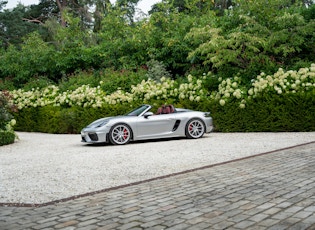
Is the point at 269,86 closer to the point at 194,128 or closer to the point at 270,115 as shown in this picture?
the point at 270,115

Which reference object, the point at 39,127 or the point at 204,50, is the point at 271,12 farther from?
the point at 39,127

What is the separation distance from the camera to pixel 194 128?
450 inches

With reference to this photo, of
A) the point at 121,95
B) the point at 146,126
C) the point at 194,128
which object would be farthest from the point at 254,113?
the point at 121,95

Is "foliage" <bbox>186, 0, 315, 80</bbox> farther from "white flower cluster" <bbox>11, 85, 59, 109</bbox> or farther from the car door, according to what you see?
"white flower cluster" <bbox>11, 85, 59, 109</bbox>

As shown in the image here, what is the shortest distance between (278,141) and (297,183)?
16.4 ft

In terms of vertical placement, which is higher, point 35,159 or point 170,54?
point 170,54

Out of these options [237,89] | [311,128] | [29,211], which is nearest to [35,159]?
[29,211]

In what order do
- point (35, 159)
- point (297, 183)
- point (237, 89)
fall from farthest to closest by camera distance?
point (237, 89) < point (35, 159) < point (297, 183)

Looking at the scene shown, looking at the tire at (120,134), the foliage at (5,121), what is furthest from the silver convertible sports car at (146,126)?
the foliage at (5,121)

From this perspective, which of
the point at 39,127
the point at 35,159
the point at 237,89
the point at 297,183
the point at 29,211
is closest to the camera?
the point at 29,211

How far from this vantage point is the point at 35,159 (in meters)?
8.66

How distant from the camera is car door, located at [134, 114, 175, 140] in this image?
10.9m

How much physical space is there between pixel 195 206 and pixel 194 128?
7341 mm

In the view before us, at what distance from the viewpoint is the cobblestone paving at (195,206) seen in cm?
358
